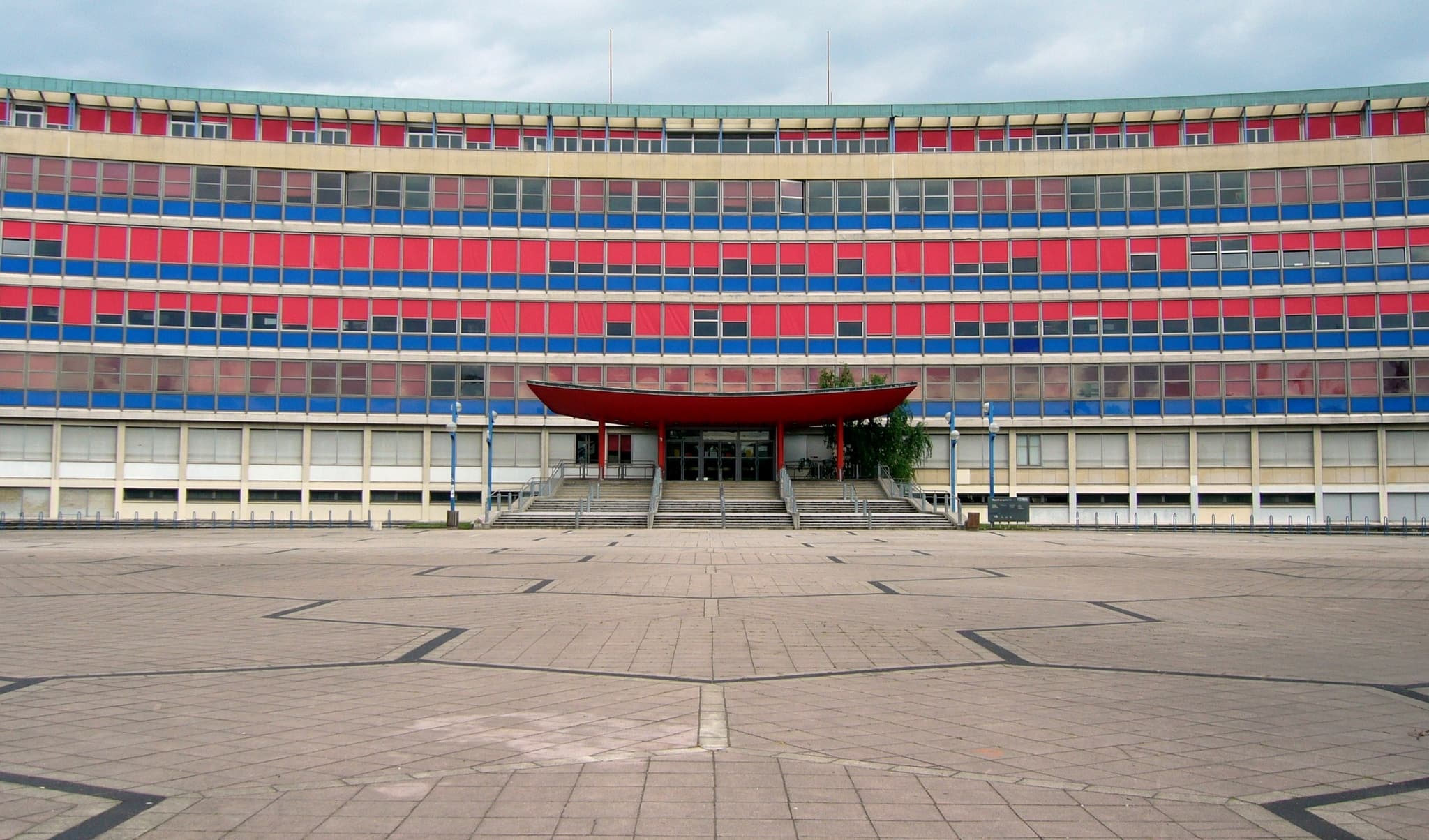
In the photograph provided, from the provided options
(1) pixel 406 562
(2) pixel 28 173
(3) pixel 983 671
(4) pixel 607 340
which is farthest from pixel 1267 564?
(2) pixel 28 173

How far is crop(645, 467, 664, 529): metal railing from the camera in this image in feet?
137

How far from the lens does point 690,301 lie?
52719 millimetres

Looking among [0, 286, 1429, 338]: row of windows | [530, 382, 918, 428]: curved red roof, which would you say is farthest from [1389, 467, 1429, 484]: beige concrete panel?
[530, 382, 918, 428]: curved red roof

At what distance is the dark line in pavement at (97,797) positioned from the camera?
454 centimetres

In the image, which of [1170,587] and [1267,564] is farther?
[1267,564]

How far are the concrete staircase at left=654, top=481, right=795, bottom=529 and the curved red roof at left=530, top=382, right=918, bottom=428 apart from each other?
319 cm

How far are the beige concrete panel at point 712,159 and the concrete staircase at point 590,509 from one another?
16.1 metres

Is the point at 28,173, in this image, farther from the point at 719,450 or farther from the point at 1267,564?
the point at 1267,564

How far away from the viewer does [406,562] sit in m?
21.3

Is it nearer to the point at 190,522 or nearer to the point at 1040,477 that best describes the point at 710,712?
the point at 190,522

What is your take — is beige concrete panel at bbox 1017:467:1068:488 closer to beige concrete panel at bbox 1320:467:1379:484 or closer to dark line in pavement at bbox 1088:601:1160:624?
beige concrete panel at bbox 1320:467:1379:484

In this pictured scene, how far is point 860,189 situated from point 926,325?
7713 millimetres

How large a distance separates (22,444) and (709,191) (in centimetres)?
3523

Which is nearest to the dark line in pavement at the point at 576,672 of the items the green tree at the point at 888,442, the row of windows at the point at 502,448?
the green tree at the point at 888,442
